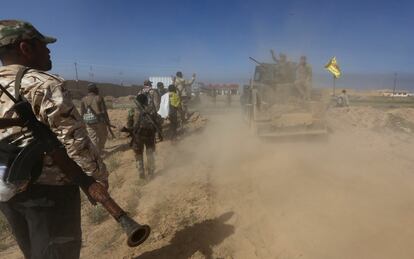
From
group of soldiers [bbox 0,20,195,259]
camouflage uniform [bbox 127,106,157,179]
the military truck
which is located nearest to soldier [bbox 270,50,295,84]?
the military truck

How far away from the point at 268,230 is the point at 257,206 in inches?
31.4

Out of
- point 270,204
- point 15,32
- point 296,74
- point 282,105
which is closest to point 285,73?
point 296,74

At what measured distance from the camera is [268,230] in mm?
4598

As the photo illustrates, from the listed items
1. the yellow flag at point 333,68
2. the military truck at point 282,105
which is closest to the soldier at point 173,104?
the military truck at point 282,105

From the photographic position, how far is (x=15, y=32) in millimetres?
2395

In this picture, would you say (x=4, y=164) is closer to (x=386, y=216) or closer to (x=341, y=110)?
(x=386, y=216)

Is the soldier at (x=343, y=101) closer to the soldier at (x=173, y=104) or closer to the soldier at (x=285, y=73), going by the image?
the soldier at (x=285, y=73)

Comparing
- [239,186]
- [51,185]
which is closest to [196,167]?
[239,186]

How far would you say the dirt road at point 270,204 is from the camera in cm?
417

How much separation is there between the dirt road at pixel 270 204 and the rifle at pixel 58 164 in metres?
2.07

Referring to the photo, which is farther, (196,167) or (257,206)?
(196,167)

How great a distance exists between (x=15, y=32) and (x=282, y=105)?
30.2 ft

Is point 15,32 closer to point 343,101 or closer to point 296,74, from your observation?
point 296,74

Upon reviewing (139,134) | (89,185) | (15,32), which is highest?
(15,32)
